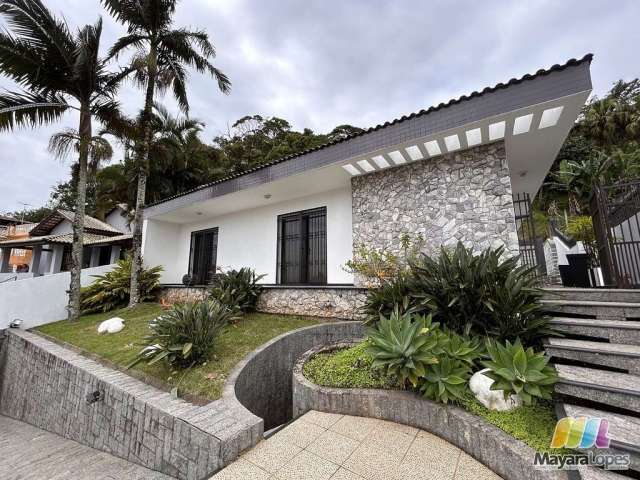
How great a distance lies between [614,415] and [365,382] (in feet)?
6.45

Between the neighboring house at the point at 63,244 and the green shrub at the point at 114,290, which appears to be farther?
the neighboring house at the point at 63,244

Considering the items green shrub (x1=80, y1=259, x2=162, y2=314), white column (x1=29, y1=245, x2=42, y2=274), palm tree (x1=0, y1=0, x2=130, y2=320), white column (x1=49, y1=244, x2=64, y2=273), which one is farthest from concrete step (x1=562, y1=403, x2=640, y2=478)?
white column (x1=29, y1=245, x2=42, y2=274)

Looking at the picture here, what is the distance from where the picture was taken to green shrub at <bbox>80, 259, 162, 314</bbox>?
8.09 meters

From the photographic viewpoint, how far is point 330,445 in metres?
2.31

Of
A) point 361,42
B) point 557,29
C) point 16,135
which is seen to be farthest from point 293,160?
point 16,135

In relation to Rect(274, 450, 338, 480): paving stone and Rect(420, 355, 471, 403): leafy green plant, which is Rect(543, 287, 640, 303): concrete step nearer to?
Rect(420, 355, 471, 403): leafy green plant

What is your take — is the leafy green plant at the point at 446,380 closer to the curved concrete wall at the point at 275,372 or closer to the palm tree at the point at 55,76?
the curved concrete wall at the point at 275,372

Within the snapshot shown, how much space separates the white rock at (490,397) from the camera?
7.48 feet

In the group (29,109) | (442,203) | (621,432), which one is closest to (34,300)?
(29,109)

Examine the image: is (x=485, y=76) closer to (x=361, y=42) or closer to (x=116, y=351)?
(x=361, y=42)

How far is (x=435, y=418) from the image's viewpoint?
244cm

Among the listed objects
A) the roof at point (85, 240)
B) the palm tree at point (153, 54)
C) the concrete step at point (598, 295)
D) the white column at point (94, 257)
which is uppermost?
the palm tree at point (153, 54)

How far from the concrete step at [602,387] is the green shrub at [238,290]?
5.42 metres

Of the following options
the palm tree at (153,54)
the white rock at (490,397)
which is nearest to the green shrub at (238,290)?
the palm tree at (153,54)
